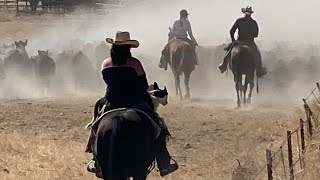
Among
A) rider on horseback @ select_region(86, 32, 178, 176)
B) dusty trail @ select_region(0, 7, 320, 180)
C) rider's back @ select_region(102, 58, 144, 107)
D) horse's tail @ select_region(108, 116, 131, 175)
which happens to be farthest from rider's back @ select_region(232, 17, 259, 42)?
horse's tail @ select_region(108, 116, 131, 175)

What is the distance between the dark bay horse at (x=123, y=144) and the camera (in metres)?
7.90

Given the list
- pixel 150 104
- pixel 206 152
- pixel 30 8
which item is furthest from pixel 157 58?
pixel 30 8

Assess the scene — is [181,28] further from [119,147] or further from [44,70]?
[119,147]

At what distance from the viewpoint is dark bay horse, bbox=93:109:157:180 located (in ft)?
25.9

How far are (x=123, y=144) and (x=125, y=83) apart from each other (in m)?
0.94

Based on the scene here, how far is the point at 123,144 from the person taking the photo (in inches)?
311

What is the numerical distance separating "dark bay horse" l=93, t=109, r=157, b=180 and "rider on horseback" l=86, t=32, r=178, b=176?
29 centimetres

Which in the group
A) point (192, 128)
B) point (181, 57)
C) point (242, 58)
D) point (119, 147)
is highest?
point (119, 147)

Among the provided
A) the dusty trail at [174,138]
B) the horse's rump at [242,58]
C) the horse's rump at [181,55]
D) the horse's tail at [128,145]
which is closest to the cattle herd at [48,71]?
the horse's rump at [181,55]

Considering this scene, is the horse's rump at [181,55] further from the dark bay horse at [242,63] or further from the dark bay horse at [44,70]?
the dark bay horse at [44,70]

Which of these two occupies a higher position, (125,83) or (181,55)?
(125,83)

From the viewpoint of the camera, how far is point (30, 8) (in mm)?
58875

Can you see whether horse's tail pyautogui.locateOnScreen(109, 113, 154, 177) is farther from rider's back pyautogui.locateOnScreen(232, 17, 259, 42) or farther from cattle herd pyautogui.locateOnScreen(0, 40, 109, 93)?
cattle herd pyautogui.locateOnScreen(0, 40, 109, 93)

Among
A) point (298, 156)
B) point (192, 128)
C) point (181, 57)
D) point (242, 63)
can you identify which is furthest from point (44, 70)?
point (298, 156)
